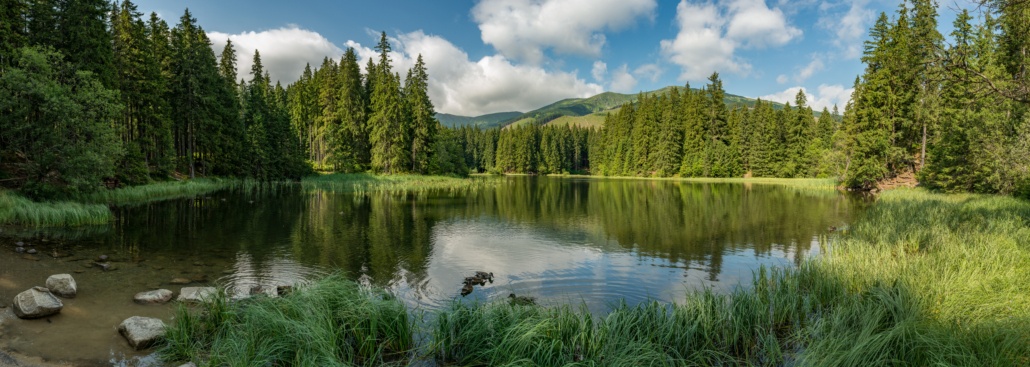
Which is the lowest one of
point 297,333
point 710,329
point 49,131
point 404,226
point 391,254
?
point 391,254

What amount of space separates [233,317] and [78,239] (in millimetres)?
12559

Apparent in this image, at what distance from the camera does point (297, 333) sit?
5758 mm

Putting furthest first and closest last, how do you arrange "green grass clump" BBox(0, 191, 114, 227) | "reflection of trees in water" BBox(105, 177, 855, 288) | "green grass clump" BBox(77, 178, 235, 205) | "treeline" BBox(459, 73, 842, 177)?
"treeline" BBox(459, 73, 842, 177)
"green grass clump" BBox(77, 178, 235, 205)
"green grass clump" BBox(0, 191, 114, 227)
"reflection of trees in water" BBox(105, 177, 855, 288)

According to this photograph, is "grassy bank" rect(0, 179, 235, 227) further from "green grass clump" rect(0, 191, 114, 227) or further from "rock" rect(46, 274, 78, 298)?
"rock" rect(46, 274, 78, 298)

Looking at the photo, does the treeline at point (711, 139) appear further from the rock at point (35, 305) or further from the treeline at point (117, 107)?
the rock at point (35, 305)

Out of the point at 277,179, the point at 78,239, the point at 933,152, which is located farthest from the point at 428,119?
the point at 933,152

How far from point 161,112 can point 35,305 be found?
1498 inches

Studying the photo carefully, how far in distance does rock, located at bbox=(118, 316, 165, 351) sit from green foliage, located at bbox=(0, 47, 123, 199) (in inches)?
671

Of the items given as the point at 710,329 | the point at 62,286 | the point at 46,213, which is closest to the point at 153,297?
the point at 62,286

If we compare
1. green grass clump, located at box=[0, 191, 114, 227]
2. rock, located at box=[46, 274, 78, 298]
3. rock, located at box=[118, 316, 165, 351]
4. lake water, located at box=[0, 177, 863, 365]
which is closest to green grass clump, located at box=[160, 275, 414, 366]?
rock, located at box=[118, 316, 165, 351]

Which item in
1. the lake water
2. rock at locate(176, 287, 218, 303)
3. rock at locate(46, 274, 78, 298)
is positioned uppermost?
rock at locate(46, 274, 78, 298)

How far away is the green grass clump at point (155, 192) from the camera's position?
75.8 feet

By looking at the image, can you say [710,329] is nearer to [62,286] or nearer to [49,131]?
[62,286]

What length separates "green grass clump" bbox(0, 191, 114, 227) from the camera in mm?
15641
